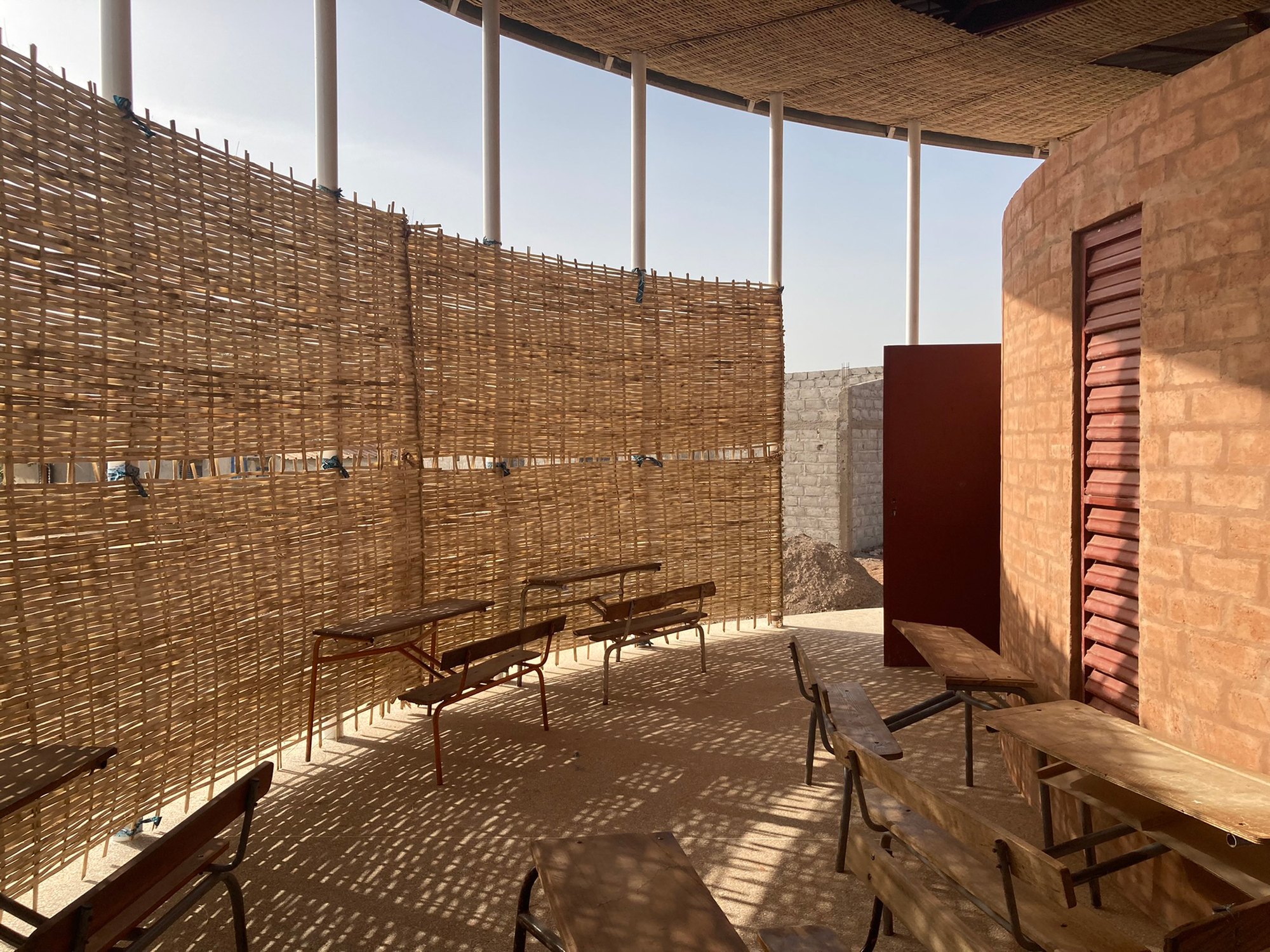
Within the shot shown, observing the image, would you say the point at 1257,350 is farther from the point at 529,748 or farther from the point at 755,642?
the point at 755,642

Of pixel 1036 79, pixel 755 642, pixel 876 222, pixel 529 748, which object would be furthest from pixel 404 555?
pixel 876 222

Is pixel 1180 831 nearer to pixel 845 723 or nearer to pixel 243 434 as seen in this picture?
pixel 845 723

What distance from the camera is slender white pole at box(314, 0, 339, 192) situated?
4.99 meters

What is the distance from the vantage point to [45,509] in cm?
305

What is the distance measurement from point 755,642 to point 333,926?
16.3 ft

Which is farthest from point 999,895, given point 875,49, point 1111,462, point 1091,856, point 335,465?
point 875,49

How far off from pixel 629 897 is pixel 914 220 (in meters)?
8.01

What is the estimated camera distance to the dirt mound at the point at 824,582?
11055 mm

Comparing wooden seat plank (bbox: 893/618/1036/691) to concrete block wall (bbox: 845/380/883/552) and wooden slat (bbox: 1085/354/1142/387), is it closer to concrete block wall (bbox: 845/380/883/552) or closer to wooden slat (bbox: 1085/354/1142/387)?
wooden slat (bbox: 1085/354/1142/387)

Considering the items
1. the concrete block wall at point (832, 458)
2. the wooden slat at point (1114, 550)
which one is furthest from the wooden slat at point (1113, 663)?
the concrete block wall at point (832, 458)

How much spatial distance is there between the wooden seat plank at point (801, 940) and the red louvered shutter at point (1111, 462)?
5.90 ft

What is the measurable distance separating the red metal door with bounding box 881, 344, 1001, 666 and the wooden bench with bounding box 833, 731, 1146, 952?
4007 mm

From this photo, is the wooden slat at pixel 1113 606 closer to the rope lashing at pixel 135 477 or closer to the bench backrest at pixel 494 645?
the bench backrest at pixel 494 645

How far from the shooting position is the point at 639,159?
7.12 m
